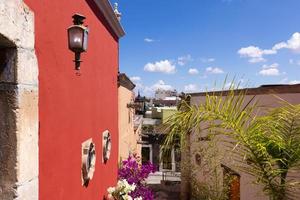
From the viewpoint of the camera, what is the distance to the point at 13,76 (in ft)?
7.97

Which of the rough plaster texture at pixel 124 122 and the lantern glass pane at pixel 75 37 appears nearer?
the lantern glass pane at pixel 75 37

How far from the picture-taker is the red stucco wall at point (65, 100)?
305cm

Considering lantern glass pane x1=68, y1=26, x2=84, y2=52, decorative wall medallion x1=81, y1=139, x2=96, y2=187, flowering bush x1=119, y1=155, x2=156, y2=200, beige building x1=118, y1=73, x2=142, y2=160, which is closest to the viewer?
lantern glass pane x1=68, y1=26, x2=84, y2=52

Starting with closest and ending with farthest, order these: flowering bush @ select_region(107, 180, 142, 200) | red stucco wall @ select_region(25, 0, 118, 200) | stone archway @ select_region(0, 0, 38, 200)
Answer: stone archway @ select_region(0, 0, 38, 200) → red stucco wall @ select_region(25, 0, 118, 200) → flowering bush @ select_region(107, 180, 142, 200)

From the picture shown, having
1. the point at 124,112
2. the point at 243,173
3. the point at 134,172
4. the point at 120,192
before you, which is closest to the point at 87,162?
the point at 120,192

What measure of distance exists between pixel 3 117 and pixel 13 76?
29 cm

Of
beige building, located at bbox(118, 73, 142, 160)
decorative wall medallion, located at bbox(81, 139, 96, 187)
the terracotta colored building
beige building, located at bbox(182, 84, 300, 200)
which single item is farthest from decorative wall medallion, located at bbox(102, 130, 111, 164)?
beige building, located at bbox(118, 73, 142, 160)

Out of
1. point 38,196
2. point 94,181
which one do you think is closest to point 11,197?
point 38,196

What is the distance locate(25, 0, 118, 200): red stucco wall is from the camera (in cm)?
305

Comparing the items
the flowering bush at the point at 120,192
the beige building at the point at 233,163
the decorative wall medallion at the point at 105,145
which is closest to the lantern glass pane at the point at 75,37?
the beige building at the point at 233,163

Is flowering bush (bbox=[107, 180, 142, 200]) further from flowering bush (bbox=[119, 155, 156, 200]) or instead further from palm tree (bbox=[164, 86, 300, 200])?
palm tree (bbox=[164, 86, 300, 200])

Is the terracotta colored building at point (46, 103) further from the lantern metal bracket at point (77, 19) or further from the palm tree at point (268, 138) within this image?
the palm tree at point (268, 138)

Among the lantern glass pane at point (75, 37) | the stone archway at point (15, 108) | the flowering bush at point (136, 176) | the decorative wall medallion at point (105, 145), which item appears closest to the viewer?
the stone archway at point (15, 108)

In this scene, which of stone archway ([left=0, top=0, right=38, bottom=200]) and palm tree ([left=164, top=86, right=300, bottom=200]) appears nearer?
stone archway ([left=0, top=0, right=38, bottom=200])
